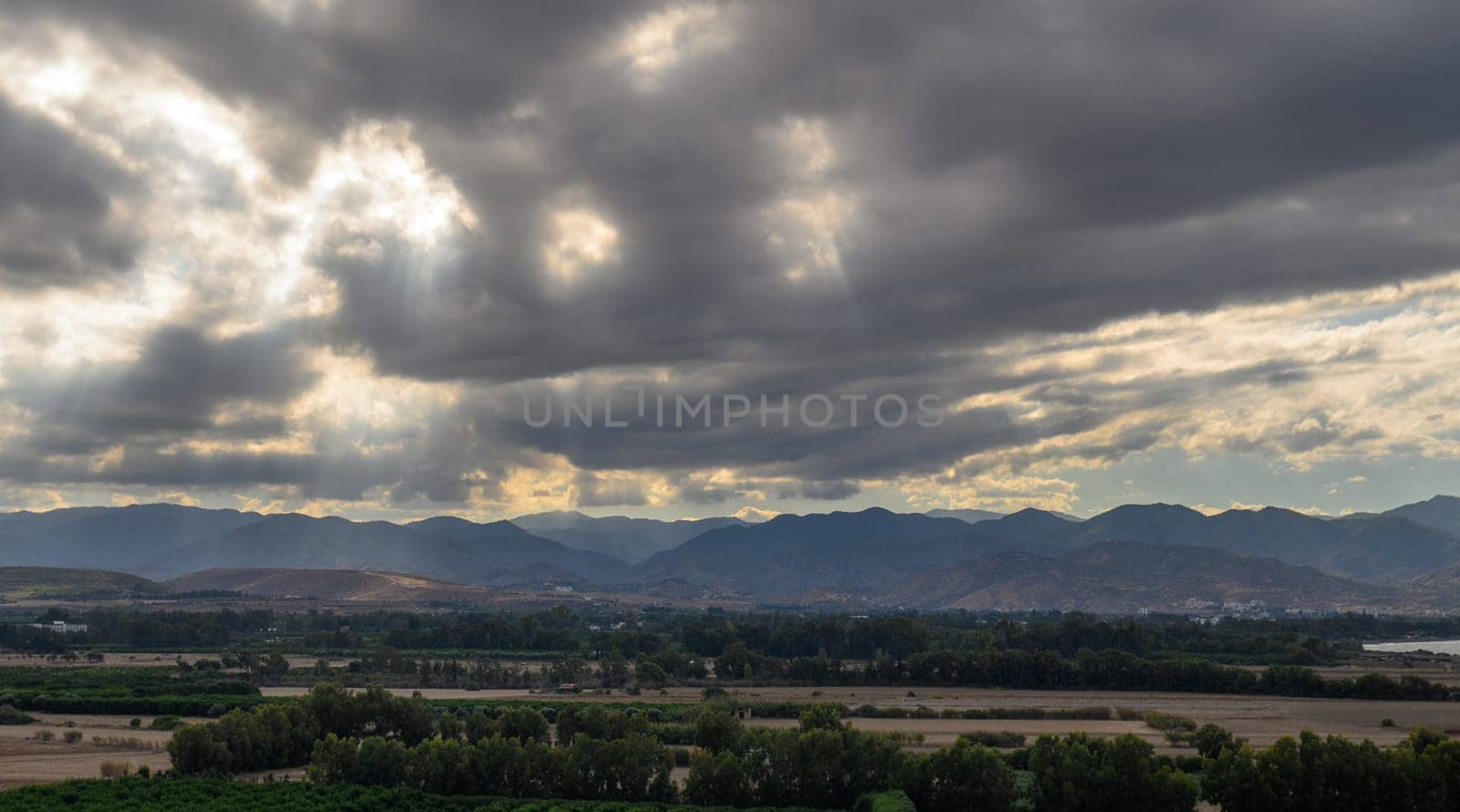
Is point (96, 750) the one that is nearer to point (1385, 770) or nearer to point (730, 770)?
point (730, 770)

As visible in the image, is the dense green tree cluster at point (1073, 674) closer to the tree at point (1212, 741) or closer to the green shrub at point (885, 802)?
the tree at point (1212, 741)

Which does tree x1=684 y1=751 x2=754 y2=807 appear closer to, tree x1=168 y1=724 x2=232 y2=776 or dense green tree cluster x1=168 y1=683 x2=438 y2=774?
Answer: dense green tree cluster x1=168 y1=683 x2=438 y2=774

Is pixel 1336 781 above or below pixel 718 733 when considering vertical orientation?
below

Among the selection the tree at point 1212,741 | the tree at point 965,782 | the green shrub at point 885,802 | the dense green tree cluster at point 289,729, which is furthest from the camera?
the tree at point 1212,741

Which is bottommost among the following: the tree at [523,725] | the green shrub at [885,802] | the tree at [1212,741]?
the tree at [1212,741]

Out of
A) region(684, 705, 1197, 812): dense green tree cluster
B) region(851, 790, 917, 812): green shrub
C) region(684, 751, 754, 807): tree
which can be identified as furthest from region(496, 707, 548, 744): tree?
region(851, 790, 917, 812): green shrub

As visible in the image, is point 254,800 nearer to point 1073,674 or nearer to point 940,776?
point 940,776

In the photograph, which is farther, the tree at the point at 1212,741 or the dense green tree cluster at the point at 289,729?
the tree at the point at 1212,741

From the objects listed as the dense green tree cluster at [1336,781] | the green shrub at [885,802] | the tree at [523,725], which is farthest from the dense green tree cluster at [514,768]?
the dense green tree cluster at [1336,781]

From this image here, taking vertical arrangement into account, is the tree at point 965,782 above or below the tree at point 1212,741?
above

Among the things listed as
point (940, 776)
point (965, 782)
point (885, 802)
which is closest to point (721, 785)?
point (885, 802)

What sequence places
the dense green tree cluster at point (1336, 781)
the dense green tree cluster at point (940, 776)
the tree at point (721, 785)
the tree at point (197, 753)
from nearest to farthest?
1. the dense green tree cluster at point (1336, 781)
2. the dense green tree cluster at point (940, 776)
3. the tree at point (721, 785)
4. the tree at point (197, 753)
